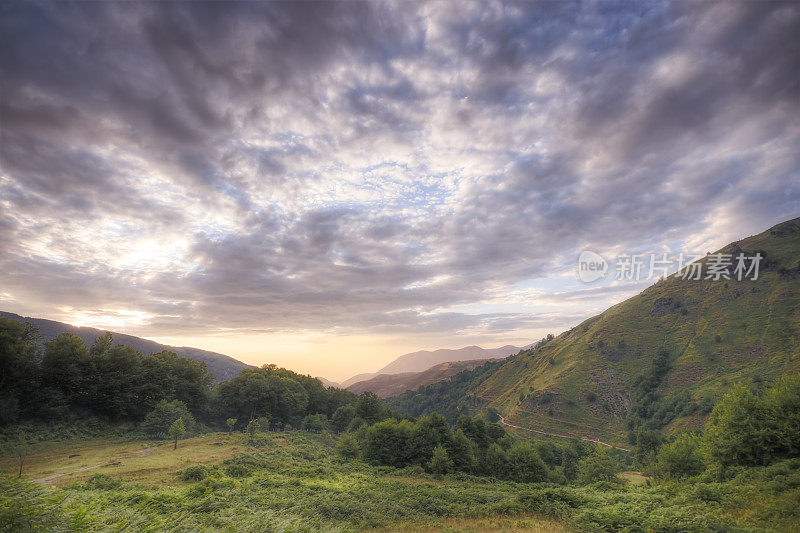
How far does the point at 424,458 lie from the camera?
49.4 meters

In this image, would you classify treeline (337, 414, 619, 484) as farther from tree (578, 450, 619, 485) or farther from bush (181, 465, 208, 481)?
bush (181, 465, 208, 481)

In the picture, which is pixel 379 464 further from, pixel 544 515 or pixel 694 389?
pixel 694 389

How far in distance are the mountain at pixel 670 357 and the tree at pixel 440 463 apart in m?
86.1

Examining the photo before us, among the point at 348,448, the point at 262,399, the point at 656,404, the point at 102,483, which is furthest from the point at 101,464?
the point at 656,404

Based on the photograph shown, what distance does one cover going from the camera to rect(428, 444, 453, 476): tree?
45.2m

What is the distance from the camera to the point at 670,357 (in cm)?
12888

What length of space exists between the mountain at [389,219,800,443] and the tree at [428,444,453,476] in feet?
283

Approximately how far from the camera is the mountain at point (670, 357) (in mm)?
104000

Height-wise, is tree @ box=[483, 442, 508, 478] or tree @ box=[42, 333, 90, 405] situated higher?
tree @ box=[42, 333, 90, 405]

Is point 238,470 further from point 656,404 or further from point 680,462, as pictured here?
point 656,404

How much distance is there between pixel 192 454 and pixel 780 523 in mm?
55032

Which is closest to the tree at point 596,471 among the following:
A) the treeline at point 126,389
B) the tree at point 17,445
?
the treeline at point 126,389

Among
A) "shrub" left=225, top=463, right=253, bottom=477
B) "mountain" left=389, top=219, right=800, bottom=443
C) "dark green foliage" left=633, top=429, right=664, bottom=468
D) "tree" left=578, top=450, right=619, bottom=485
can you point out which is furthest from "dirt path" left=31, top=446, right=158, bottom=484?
"mountain" left=389, top=219, right=800, bottom=443

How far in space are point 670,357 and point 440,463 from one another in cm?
13547
